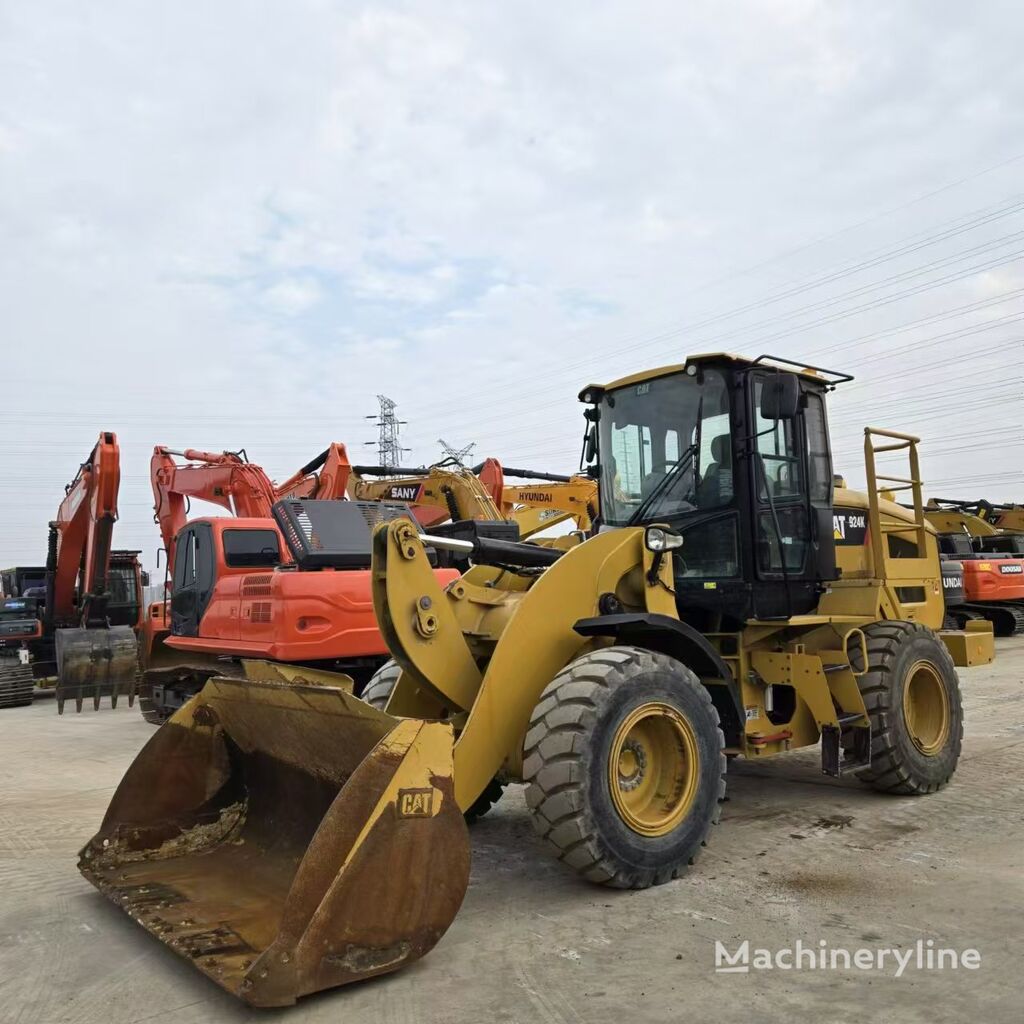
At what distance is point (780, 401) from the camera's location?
5.41m

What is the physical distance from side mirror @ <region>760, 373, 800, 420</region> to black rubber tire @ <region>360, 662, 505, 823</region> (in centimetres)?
260

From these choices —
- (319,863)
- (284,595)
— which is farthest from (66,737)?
(319,863)

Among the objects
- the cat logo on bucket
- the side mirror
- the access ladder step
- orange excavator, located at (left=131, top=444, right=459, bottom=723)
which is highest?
the side mirror

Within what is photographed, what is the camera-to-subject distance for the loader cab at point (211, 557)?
9.48m

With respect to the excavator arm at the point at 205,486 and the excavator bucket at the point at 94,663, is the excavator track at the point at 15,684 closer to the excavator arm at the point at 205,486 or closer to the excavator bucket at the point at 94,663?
the excavator bucket at the point at 94,663

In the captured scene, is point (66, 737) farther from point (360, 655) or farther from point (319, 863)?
point (319, 863)

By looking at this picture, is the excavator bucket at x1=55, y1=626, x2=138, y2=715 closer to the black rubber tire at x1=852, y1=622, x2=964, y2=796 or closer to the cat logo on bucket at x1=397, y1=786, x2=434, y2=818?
the black rubber tire at x1=852, y1=622, x2=964, y2=796

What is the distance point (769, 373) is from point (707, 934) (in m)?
3.24

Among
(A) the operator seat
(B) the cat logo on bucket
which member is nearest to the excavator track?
(A) the operator seat

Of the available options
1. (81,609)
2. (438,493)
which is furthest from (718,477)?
(81,609)

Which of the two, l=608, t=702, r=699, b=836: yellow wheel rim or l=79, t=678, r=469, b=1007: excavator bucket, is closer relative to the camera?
l=79, t=678, r=469, b=1007: excavator bucket

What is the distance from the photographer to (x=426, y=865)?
3402 mm

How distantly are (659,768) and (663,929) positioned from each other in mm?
925

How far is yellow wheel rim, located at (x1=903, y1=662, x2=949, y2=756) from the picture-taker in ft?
20.7
